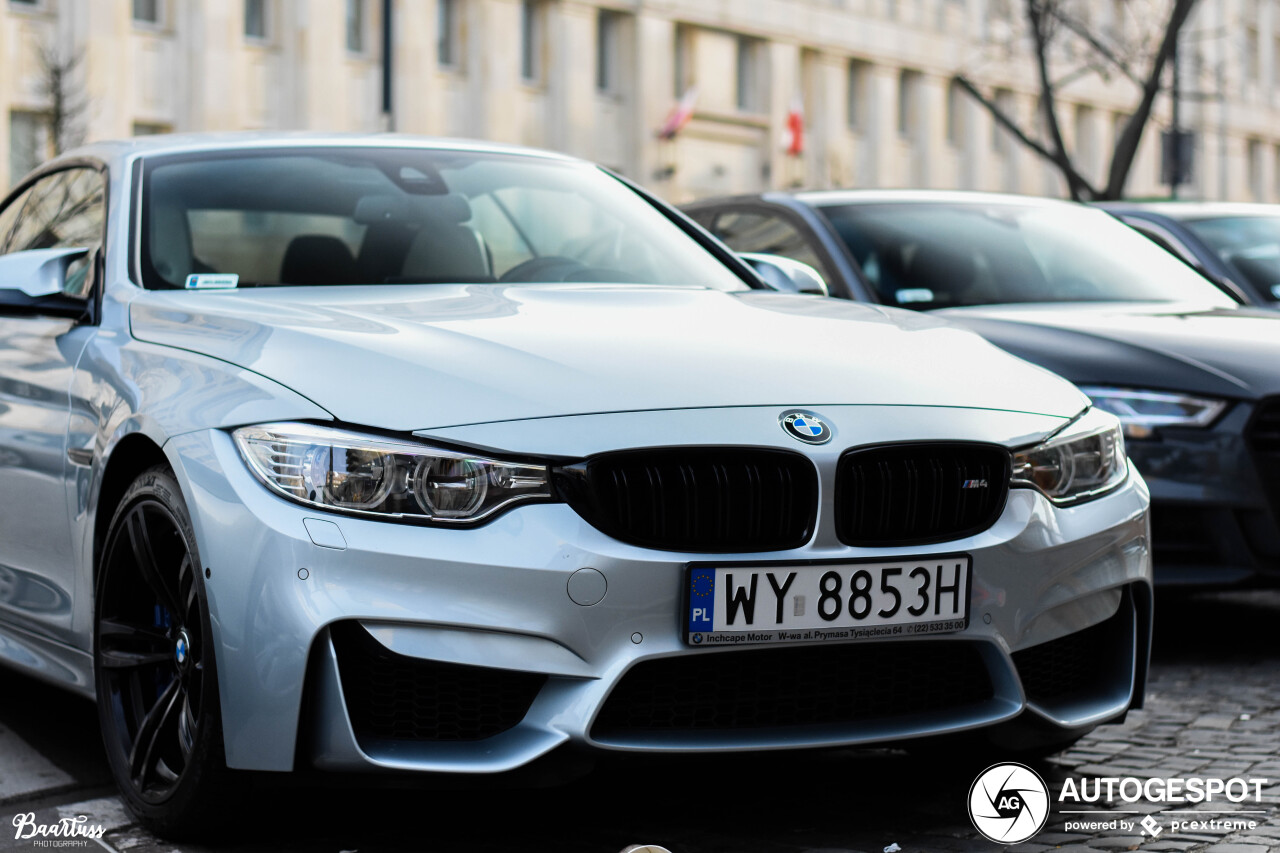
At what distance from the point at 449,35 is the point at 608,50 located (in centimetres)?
520

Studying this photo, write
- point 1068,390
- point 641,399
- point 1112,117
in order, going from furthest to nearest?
point 1112,117 < point 1068,390 < point 641,399

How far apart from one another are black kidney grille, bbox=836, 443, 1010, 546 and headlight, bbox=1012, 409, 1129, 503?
0.27 feet

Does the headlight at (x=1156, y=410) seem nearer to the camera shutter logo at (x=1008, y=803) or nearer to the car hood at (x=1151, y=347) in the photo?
the car hood at (x=1151, y=347)

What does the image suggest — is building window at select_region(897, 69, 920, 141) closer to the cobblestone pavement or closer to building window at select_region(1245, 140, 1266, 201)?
building window at select_region(1245, 140, 1266, 201)

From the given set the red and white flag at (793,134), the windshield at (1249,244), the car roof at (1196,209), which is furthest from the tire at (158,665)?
the red and white flag at (793,134)

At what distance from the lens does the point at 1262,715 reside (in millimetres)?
4883

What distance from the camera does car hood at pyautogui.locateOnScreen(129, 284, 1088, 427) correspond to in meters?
3.32

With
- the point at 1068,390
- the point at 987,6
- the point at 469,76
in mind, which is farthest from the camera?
the point at 987,6

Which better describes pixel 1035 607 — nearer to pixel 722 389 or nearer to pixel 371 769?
pixel 722 389

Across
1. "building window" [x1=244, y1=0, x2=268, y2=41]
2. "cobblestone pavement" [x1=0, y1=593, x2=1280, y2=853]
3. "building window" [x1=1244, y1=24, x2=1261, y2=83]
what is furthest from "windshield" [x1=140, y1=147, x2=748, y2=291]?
"building window" [x1=1244, y1=24, x2=1261, y2=83]

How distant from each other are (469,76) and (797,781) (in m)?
35.2

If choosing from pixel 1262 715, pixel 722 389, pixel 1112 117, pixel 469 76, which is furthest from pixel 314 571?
pixel 1112 117

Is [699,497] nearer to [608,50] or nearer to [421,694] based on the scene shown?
[421,694]

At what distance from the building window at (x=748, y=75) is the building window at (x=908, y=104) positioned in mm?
6512
